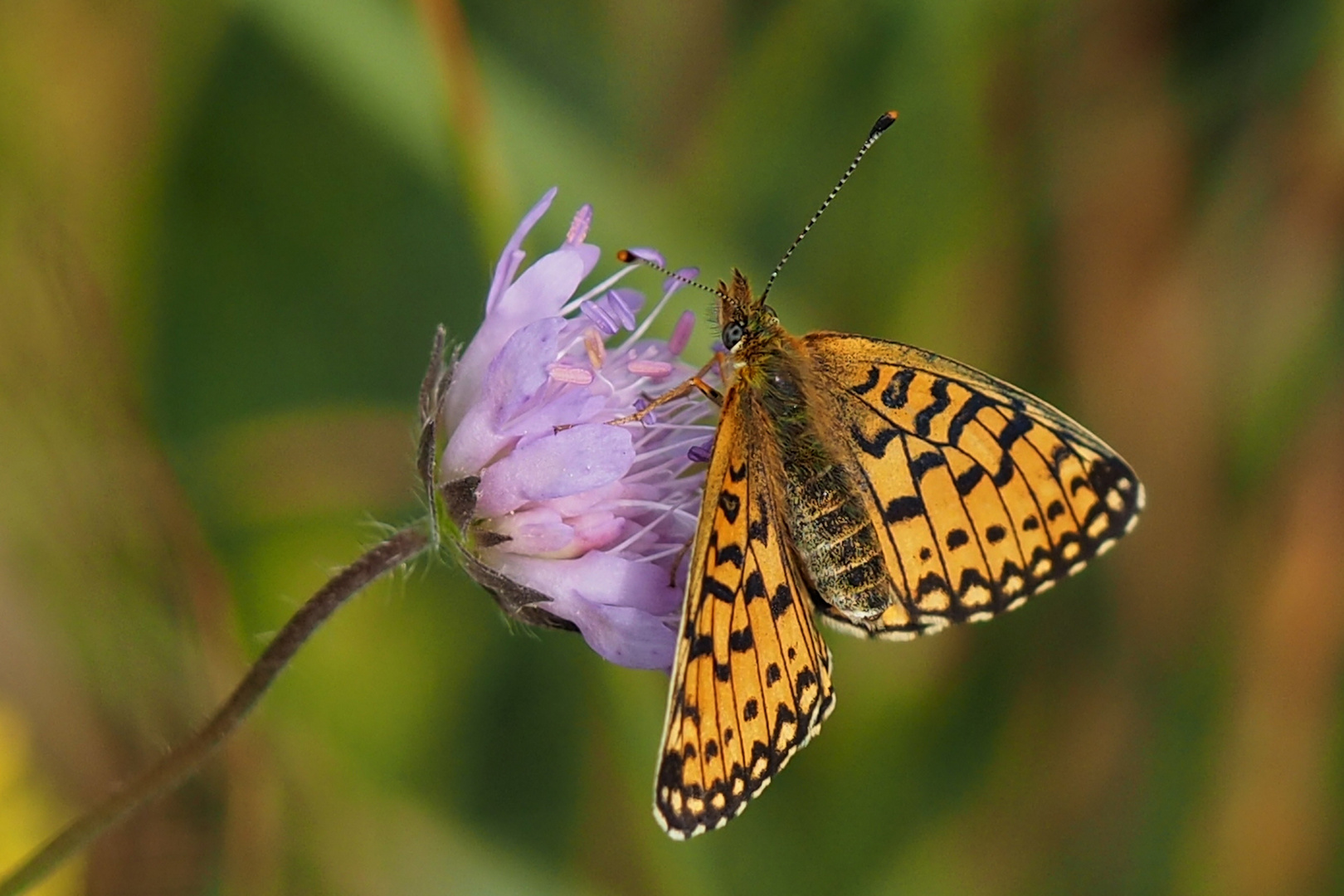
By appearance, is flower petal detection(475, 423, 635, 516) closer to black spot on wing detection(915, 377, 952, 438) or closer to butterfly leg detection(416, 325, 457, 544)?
butterfly leg detection(416, 325, 457, 544)

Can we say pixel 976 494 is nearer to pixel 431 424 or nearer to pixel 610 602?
pixel 610 602

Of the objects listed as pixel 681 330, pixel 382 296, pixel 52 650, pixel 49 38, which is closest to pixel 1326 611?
pixel 681 330

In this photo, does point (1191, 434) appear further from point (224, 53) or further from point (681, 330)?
point (224, 53)

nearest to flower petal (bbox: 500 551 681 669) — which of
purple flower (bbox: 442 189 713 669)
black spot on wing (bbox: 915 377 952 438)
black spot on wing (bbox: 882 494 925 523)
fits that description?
purple flower (bbox: 442 189 713 669)

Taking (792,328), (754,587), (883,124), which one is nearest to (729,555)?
(754,587)

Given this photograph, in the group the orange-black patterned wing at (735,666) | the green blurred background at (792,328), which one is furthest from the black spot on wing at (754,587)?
the green blurred background at (792,328)

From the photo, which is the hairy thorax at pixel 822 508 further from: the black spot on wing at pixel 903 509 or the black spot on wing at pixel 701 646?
the black spot on wing at pixel 701 646
